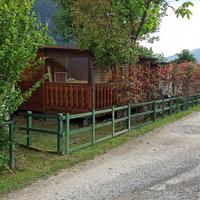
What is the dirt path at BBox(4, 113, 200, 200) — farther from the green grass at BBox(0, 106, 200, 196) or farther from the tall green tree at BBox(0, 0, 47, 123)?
the tall green tree at BBox(0, 0, 47, 123)

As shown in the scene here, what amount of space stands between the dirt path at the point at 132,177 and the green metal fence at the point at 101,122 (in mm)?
937

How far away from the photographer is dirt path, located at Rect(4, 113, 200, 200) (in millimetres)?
5828

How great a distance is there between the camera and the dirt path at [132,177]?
583 cm

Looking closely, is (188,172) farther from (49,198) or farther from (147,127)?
(147,127)

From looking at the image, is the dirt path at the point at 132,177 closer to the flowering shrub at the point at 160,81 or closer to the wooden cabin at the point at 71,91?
the flowering shrub at the point at 160,81

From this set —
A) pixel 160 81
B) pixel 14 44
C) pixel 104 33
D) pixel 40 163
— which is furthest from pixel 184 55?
pixel 14 44

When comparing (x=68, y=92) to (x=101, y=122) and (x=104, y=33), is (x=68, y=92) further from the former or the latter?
(x=104, y=33)

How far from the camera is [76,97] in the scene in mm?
13523

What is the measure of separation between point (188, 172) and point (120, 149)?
2484 mm

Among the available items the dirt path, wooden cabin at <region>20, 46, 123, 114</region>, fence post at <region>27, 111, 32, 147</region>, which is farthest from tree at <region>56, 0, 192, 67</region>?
fence post at <region>27, 111, 32, 147</region>

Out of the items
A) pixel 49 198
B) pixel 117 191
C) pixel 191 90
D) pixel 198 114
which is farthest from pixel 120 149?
pixel 191 90

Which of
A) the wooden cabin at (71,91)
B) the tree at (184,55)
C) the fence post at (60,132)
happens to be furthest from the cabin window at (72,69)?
the tree at (184,55)

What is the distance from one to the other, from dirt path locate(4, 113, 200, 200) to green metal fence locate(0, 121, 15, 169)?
41.6 inches

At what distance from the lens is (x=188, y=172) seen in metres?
Result: 7.12
